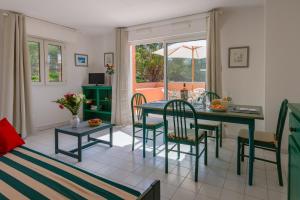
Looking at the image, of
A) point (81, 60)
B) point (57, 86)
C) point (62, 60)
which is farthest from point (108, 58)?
Answer: point (57, 86)

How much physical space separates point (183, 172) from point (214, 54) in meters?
2.15

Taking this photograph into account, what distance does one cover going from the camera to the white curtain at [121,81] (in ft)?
14.9

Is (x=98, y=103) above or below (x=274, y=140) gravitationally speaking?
above

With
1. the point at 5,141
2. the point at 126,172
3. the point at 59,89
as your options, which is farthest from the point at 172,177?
the point at 59,89

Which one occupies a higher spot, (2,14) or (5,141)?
(2,14)

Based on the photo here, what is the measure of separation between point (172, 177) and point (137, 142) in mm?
1316

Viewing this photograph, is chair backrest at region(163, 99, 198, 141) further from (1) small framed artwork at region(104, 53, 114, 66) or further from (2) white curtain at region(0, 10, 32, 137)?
(1) small framed artwork at region(104, 53, 114, 66)

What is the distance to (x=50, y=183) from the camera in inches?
51.1

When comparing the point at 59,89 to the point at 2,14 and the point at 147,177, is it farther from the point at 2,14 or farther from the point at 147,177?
the point at 147,177

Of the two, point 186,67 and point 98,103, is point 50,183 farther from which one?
point 98,103

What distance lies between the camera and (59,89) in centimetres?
464

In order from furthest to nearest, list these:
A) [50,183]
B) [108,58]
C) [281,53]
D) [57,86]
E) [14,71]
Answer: [108,58], [57,86], [14,71], [281,53], [50,183]

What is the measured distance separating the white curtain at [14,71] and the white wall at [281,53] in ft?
13.8

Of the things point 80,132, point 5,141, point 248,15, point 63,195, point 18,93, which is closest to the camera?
point 63,195
